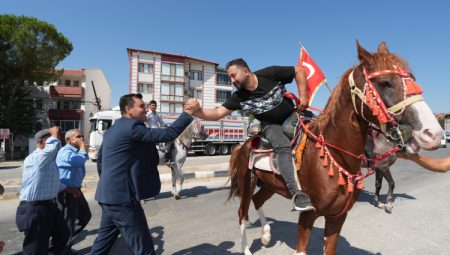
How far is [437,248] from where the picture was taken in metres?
4.09

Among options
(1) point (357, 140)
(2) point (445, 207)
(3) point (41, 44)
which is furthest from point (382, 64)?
(3) point (41, 44)

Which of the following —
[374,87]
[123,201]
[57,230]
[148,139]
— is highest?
[374,87]

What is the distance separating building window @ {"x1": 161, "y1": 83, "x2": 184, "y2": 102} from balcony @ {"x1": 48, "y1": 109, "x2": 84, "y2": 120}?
11218 millimetres

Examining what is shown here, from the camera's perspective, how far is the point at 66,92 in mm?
37500

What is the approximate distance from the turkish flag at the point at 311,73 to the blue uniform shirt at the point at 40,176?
6579mm

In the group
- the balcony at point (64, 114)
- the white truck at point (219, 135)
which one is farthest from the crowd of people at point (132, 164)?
the balcony at point (64, 114)

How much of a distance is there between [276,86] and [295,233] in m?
2.86

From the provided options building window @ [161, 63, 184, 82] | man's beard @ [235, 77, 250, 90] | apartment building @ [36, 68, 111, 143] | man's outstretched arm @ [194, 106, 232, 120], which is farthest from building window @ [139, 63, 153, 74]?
man's beard @ [235, 77, 250, 90]

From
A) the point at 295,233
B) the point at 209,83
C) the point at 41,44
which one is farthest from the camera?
the point at 209,83

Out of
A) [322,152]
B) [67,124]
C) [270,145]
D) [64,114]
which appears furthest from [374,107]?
[67,124]

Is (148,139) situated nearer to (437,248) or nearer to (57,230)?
(57,230)

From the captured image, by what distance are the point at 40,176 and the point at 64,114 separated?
38001 millimetres

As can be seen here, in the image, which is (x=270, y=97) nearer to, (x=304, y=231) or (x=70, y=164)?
(x=304, y=231)

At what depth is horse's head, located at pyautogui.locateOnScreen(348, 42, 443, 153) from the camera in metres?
1.89
